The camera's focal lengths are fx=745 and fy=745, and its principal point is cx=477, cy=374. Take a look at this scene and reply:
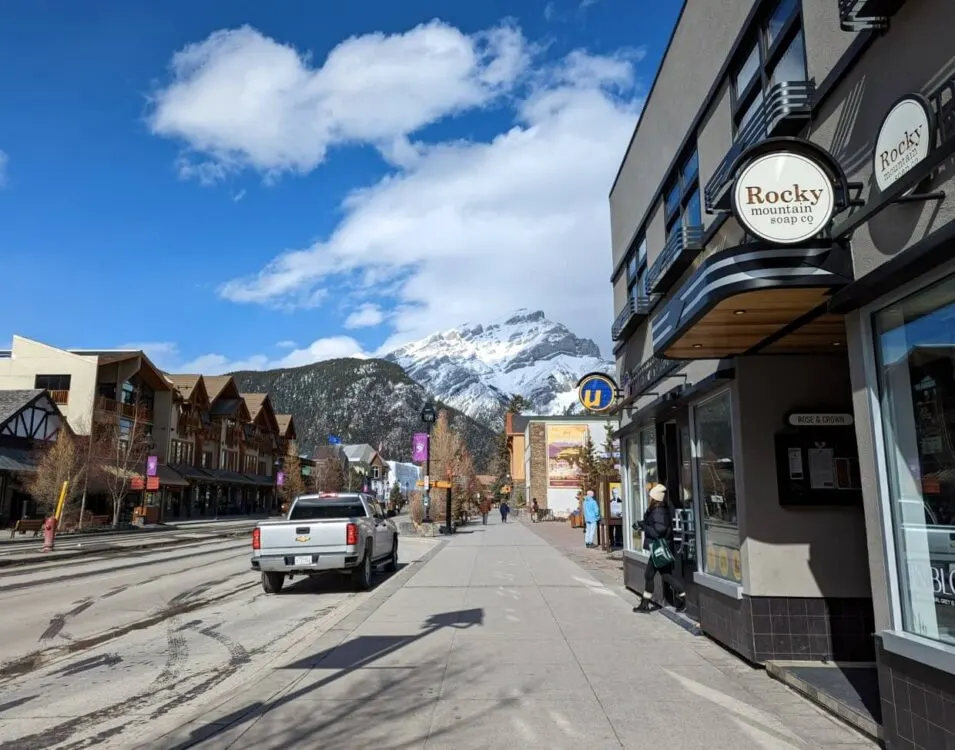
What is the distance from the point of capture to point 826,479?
7145 mm

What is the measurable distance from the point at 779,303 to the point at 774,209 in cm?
78

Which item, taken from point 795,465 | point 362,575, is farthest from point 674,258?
point 362,575

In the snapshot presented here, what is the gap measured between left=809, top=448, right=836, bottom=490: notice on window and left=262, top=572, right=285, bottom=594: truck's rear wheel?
10.2 meters

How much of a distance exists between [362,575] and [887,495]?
35.1 ft

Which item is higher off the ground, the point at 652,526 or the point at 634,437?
the point at 634,437

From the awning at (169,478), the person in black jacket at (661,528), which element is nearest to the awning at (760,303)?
the person in black jacket at (661,528)

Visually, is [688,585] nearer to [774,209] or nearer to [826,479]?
[826,479]

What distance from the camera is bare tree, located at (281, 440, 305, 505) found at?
252 feet

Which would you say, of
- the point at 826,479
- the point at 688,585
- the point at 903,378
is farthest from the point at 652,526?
the point at 903,378

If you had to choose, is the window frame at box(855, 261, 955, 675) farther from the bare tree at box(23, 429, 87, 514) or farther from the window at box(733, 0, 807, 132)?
the bare tree at box(23, 429, 87, 514)

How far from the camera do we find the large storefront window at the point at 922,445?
4.39 m

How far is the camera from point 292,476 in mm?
77250

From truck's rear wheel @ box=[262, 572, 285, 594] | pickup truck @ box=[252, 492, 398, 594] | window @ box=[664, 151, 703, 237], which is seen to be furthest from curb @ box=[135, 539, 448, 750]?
window @ box=[664, 151, 703, 237]

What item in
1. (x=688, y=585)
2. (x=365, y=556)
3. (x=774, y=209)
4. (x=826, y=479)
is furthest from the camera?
(x=365, y=556)
